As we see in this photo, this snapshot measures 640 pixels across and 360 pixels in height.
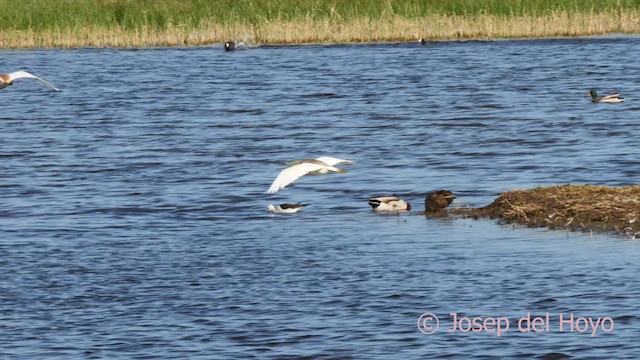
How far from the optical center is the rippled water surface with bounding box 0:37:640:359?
10.7 metres

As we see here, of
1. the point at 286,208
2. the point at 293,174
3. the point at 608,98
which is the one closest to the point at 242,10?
the point at 608,98

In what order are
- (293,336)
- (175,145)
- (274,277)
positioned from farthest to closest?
(175,145) < (274,277) < (293,336)

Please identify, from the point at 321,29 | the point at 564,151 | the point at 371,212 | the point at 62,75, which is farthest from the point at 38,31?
the point at 371,212

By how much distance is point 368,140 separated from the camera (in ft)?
82.3

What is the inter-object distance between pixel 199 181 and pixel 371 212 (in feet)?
14.1

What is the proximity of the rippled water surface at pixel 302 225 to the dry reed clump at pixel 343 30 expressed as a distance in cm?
673

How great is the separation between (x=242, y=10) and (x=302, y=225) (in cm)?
3171

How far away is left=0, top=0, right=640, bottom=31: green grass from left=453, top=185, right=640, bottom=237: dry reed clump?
29209mm

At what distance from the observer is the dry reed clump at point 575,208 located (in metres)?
13.9

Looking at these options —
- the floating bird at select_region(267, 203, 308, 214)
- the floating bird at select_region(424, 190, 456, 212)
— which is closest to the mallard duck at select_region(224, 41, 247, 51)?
the floating bird at select_region(267, 203, 308, 214)

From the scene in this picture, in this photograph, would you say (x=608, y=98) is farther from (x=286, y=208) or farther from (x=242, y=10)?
(x=242, y=10)

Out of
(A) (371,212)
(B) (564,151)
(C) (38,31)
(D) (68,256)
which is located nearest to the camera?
(D) (68,256)

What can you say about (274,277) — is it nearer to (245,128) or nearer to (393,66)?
(245,128)

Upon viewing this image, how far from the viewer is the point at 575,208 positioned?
1432cm
